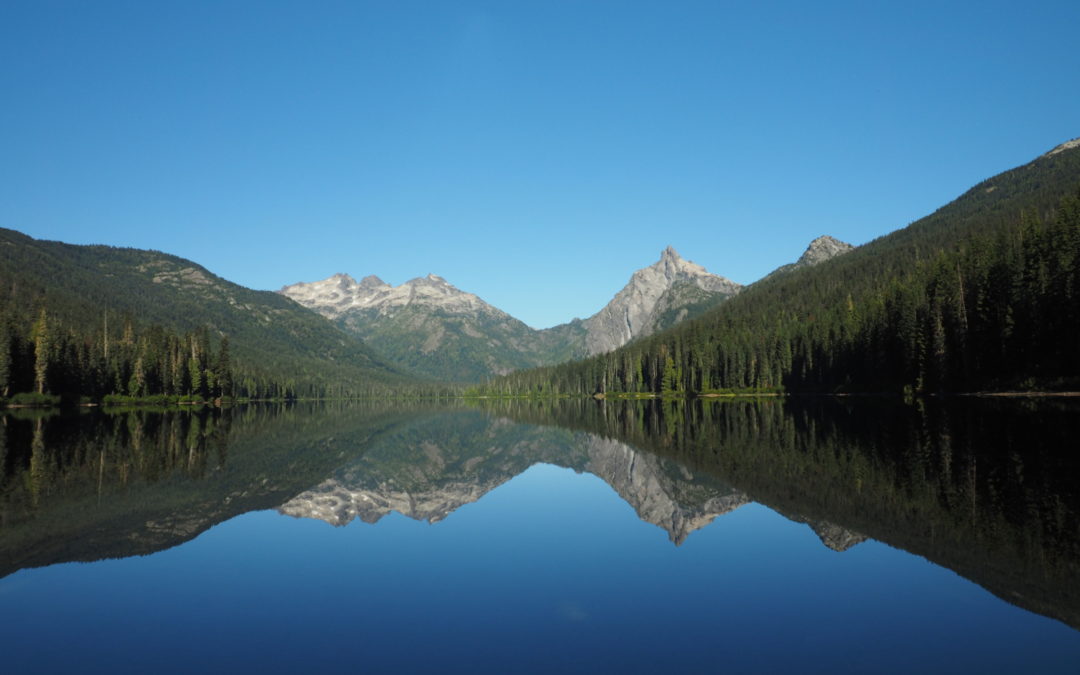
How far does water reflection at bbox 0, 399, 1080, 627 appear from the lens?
1435 cm

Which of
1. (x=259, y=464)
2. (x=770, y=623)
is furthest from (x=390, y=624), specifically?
(x=259, y=464)

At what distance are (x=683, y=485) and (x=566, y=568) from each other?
36.3 feet

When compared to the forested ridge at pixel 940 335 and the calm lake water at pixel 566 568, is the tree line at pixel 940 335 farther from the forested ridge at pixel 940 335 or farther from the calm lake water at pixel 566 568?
the calm lake water at pixel 566 568

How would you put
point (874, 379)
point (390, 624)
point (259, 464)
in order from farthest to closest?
point (874, 379)
point (259, 464)
point (390, 624)

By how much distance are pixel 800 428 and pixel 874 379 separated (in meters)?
72.9

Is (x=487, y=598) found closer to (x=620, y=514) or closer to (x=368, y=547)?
(x=368, y=547)

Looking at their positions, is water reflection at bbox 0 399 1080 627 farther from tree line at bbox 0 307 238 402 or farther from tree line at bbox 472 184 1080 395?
tree line at bbox 0 307 238 402

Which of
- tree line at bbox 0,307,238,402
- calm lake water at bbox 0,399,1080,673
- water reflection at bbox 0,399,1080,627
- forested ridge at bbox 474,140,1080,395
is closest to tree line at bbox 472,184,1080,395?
forested ridge at bbox 474,140,1080,395

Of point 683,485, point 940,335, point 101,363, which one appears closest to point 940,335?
point 940,335

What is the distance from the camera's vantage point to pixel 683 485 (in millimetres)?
23922

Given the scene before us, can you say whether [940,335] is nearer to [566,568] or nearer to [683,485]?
[683,485]

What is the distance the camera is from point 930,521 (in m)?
15.8

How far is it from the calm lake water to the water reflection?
0.14 meters

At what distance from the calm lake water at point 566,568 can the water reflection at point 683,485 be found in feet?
0.47
